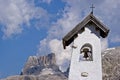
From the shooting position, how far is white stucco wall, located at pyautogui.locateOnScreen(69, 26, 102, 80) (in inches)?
695

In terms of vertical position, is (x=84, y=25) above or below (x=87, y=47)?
above

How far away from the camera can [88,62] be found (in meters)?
18.0

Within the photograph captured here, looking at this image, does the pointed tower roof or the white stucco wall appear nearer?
the white stucco wall

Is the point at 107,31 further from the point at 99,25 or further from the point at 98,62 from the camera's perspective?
the point at 98,62

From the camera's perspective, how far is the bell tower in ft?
58.1

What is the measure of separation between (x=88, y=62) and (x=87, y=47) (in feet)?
3.34

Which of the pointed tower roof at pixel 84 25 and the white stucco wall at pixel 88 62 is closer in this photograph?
the white stucco wall at pixel 88 62

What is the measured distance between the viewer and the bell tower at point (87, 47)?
17.7 metres

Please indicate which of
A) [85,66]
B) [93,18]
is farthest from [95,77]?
[93,18]

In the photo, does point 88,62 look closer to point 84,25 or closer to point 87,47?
point 87,47

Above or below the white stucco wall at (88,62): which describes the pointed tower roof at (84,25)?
above

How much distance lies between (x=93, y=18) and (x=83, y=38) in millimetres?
1107

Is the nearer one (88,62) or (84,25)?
(88,62)

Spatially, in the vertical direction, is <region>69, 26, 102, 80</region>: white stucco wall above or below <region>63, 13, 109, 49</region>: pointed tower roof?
below
